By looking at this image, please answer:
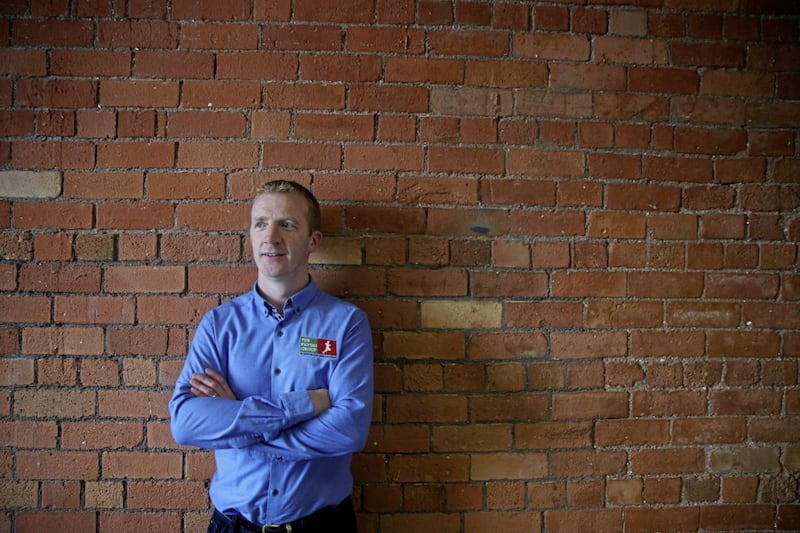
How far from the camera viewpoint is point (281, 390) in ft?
5.22

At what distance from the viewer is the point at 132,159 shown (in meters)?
1.88

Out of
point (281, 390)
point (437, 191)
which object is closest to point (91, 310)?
point (281, 390)

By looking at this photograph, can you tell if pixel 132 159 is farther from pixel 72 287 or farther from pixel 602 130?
pixel 602 130

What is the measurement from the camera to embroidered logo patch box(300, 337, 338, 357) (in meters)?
1.62

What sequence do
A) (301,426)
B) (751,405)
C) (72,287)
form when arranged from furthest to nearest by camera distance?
1. (751,405)
2. (72,287)
3. (301,426)

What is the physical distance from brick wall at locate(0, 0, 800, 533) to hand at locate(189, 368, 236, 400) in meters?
0.36

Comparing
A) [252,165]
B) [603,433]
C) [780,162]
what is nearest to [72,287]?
[252,165]

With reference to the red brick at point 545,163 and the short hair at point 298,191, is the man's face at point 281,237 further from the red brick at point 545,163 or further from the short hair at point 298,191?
the red brick at point 545,163

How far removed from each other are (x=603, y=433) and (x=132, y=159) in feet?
7.01

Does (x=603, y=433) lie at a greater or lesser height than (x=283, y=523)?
greater

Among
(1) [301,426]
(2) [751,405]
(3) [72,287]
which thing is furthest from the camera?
(2) [751,405]

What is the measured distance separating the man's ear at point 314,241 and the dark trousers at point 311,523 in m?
0.87

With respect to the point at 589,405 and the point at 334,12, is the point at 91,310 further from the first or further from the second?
the point at 589,405

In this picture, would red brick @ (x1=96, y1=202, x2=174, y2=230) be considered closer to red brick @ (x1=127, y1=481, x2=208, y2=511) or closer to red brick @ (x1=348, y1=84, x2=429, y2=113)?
red brick @ (x1=348, y1=84, x2=429, y2=113)
